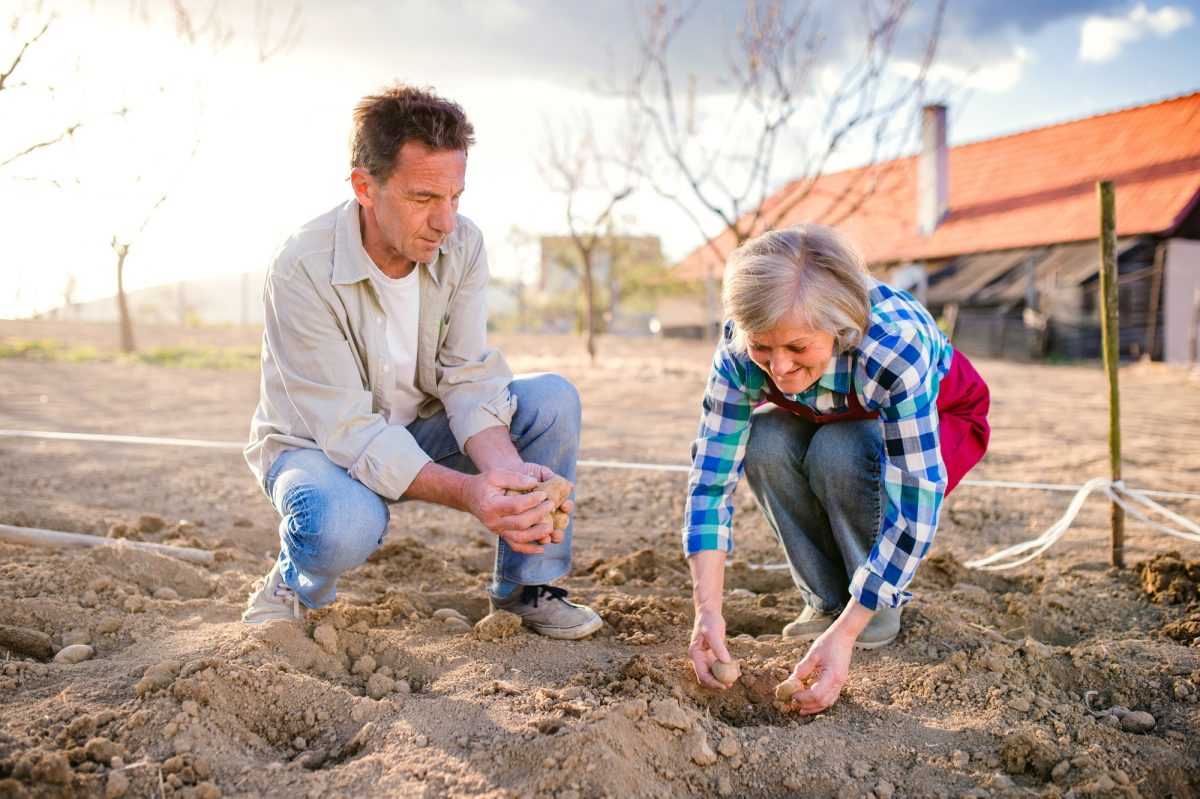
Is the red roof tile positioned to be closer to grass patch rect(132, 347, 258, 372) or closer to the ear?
grass patch rect(132, 347, 258, 372)

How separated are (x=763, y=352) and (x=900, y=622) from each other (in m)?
1.04

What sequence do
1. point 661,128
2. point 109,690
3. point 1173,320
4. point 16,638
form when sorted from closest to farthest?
point 109,690 → point 16,638 → point 661,128 → point 1173,320

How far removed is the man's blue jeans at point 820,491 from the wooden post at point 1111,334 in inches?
49.3

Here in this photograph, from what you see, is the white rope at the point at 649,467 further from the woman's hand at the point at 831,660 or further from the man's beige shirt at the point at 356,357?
the woman's hand at the point at 831,660

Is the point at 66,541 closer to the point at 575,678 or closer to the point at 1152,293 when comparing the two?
the point at 575,678

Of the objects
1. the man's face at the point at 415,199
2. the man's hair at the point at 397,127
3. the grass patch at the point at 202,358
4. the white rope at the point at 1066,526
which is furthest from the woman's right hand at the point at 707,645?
the grass patch at the point at 202,358

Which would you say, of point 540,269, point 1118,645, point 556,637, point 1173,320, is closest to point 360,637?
point 556,637

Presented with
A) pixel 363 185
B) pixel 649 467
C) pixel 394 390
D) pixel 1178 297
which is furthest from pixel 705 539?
pixel 1178 297

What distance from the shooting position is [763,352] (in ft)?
6.61

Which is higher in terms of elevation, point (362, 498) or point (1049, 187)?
point (1049, 187)

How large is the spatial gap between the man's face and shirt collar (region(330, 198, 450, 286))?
0.13ft

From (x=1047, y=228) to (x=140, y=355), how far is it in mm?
15985

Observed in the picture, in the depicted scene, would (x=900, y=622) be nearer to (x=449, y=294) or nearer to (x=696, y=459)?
(x=696, y=459)

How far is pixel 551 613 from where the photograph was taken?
247cm
